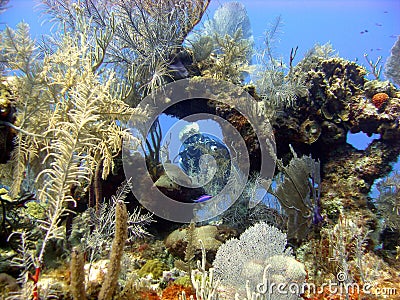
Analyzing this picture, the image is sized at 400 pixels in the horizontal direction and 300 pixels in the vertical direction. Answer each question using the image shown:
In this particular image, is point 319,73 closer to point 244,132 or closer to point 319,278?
point 244,132

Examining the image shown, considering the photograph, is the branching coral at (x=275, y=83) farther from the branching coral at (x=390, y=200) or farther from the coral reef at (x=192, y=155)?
the branching coral at (x=390, y=200)

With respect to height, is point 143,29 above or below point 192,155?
above

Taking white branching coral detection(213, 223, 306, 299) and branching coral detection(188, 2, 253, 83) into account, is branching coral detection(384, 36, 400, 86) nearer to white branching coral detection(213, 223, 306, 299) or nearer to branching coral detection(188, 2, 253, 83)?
branching coral detection(188, 2, 253, 83)

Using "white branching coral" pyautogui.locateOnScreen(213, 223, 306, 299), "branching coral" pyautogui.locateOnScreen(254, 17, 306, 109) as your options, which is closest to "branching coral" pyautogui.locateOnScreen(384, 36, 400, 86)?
"branching coral" pyautogui.locateOnScreen(254, 17, 306, 109)

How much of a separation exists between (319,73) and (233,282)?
16.6ft

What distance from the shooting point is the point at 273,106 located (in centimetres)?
610

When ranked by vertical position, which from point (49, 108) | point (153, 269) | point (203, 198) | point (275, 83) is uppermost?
point (275, 83)

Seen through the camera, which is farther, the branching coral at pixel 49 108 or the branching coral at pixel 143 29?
the branching coral at pixel 143 29

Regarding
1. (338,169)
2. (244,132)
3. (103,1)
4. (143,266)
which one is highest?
(103,1)

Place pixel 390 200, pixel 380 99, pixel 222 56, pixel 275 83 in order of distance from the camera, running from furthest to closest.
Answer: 1. pixel 222 56
2. pixel 275 83
3. pixel 380 99
4. pixel 390 200

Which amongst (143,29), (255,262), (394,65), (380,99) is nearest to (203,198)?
(255,262)

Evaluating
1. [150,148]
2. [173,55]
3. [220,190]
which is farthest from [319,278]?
[173,55]

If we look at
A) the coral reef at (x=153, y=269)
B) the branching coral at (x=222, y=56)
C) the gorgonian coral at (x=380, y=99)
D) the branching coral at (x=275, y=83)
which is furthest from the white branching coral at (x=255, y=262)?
→ the gorgonian coral at (x=380, y=99)

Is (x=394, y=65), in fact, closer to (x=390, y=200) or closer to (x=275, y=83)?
(x=275, y=83)
